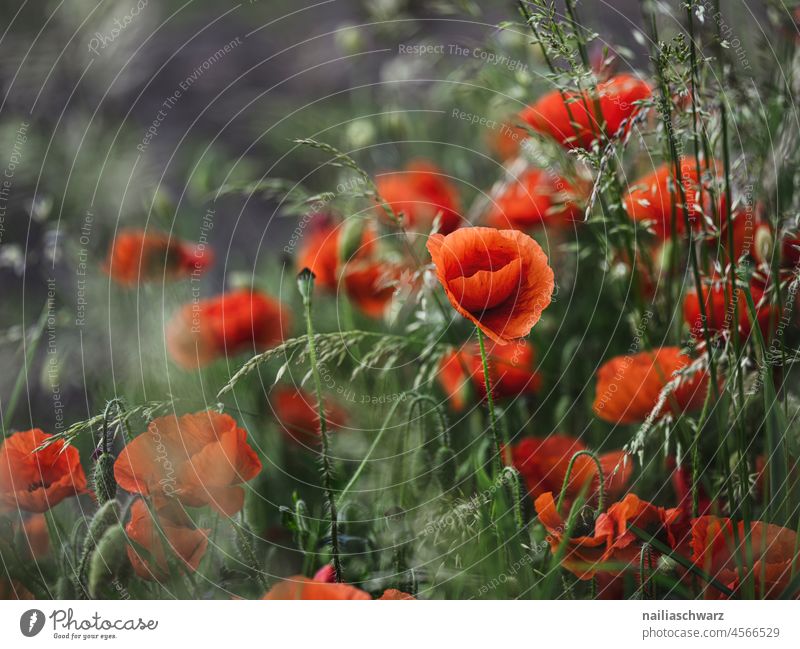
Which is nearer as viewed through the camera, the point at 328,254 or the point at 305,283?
the point at 305,283

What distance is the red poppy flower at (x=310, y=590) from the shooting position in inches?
17.2

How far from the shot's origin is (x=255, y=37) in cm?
77

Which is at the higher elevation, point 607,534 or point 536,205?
point 536,205

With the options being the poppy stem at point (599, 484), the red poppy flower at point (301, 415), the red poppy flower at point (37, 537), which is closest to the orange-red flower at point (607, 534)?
the poppy stem at point (599, 484)

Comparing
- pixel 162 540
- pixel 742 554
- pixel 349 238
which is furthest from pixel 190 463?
pixel 742 554

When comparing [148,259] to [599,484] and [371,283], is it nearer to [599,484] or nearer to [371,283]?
[371,283]

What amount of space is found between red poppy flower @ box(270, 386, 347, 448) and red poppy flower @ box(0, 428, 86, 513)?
0.11 meters

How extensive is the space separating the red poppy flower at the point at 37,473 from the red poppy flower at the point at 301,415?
0.11m

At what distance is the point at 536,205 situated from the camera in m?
0.53

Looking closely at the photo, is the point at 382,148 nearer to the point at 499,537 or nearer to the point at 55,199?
the point at 55,199

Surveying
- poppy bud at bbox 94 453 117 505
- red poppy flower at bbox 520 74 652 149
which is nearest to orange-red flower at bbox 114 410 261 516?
poppy bud at bbox 94 453 117 505

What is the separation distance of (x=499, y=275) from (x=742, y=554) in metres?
0.19

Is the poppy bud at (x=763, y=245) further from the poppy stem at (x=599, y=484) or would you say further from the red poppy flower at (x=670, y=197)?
the poppy stem at (x=599, y=484)

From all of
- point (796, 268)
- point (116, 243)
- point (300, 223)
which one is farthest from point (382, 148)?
point (796, 268)
